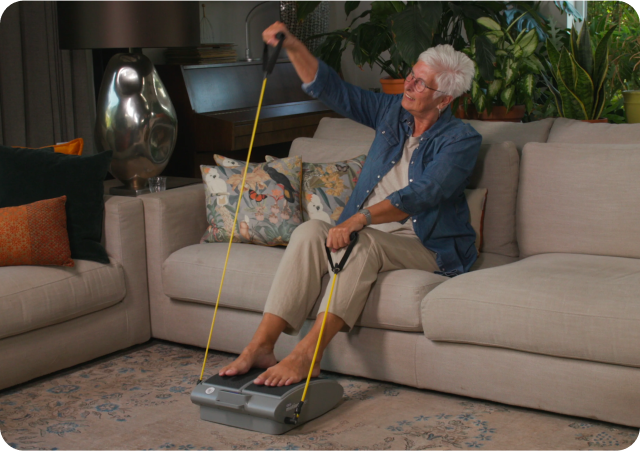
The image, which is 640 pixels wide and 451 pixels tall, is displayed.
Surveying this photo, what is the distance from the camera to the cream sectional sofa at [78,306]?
7.40 ft

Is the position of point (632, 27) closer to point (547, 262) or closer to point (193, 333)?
point (547, 262)

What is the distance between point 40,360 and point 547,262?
162 cm

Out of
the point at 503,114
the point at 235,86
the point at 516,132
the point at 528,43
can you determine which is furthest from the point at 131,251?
the point at 235,86

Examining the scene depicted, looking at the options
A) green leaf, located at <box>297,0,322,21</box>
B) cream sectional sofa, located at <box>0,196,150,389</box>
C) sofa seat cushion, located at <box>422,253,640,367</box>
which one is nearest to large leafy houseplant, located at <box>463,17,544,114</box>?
green leaf, located at <box>297,0,322,21</box>

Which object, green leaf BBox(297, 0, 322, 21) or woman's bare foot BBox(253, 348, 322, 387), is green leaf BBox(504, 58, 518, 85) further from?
woman's bare foot BBox(253, 348, 322, 387)

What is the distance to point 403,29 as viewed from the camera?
3.20 meters

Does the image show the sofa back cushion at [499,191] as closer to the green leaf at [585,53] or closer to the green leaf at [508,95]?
the green leaf at [508,95]

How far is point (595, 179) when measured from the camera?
93.5 inches

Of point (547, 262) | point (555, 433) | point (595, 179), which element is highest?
point (595, 179)

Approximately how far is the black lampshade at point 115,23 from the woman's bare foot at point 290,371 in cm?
139

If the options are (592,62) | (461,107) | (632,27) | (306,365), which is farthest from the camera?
(632,27)

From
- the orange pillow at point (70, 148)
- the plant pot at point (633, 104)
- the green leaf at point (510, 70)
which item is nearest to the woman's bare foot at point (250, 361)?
the orange pillow at point (70, 148)

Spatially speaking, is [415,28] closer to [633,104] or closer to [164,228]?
[633,104]

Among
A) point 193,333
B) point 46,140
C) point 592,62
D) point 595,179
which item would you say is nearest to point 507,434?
point 595,179
